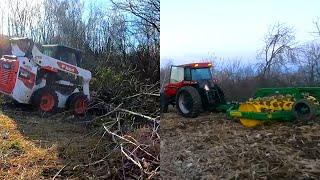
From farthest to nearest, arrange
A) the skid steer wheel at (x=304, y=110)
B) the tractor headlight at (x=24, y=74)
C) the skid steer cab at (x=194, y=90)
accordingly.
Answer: the tractor headlight at (x=24, y=74) < the skid steer cab at (x=194, y=90) < the skid steer wheel at (x=304, y=110)

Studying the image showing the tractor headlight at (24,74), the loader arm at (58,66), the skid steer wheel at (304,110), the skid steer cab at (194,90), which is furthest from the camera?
the tractor headlight at (24,74)

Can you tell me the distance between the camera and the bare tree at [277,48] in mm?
2201

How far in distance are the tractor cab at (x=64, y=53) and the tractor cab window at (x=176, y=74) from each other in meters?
0.80

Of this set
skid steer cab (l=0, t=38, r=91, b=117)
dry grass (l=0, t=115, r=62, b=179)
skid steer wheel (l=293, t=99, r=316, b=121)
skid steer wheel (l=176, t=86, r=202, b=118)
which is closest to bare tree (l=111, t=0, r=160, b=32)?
skid steer wheel (l=176, t=86, r=202, b=118)

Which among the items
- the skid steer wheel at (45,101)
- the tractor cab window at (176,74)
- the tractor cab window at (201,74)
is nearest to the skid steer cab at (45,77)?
the skid steer wheel at (45,101)

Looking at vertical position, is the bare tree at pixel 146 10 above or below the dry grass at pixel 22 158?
above

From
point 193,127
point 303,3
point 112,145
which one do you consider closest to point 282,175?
point 193,127

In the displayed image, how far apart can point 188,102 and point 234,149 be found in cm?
37

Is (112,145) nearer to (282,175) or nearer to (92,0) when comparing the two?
(92,0)

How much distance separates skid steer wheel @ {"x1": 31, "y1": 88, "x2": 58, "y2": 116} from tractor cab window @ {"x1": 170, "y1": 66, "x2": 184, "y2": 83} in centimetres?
103

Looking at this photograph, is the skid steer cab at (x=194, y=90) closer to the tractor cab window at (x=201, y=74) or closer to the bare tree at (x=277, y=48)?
the tractor cab window at (x=201, y=74)

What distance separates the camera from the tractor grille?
10.3 ft

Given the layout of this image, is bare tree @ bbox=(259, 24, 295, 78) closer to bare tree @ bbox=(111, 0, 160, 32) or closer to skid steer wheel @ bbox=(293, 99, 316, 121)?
skid steer wheel @ bbox=(293, 99, 316, 121)

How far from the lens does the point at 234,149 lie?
91.7 inches
